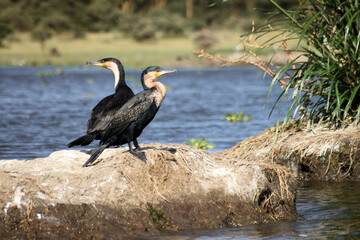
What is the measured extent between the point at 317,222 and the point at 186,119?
813cm

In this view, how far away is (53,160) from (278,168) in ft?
8.00

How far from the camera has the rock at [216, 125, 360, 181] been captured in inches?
312

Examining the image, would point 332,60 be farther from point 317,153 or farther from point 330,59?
point 317,153

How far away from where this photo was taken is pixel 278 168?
6559 millimetres

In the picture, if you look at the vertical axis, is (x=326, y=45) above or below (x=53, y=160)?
above

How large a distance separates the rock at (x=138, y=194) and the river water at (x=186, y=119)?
0.75 feet

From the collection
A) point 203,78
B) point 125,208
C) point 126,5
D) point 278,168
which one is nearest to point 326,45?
point 278,168

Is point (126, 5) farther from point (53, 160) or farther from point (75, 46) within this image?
point (53, 160)

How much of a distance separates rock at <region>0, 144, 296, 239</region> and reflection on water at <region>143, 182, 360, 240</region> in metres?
0.17

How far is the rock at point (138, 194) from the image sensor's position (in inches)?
220

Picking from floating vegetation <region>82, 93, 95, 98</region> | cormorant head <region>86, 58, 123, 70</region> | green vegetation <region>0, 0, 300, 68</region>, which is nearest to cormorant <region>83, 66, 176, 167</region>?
cormorant head <region>86, 58, 123, 70</region>

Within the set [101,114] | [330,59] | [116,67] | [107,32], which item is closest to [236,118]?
[116,67]

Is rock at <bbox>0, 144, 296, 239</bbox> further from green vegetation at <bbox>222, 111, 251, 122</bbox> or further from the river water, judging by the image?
green vegetation at <bbox>222, 111, 251, 122</bbox>

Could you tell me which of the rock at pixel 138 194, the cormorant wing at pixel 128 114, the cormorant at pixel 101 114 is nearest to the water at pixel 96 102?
the cormorant at pixel 101 114
